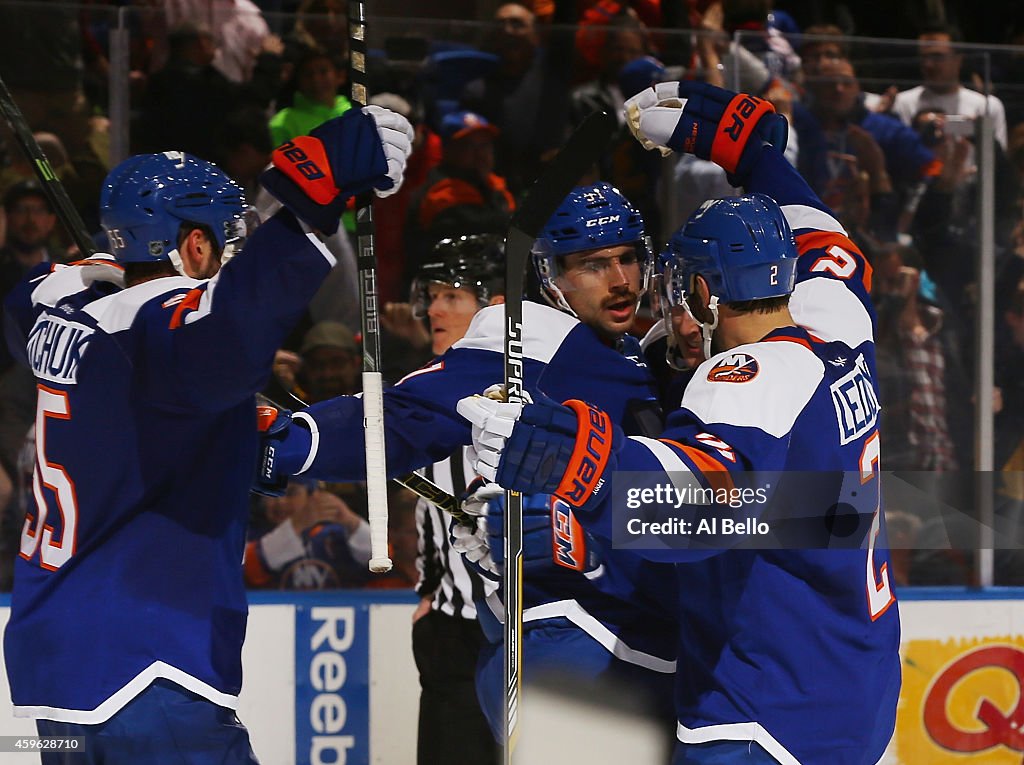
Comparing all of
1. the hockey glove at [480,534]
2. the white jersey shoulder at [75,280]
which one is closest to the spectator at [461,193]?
the hockey glove at [480,534]

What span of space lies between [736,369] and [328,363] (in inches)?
72.2

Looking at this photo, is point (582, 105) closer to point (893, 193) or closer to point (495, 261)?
point (495, 261)

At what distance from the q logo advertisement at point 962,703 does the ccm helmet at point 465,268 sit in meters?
1.31

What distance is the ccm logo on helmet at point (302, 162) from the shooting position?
186 cm

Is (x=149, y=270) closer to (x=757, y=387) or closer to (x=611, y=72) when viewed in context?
(x=757, y=387)

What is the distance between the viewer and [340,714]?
10.7 ft

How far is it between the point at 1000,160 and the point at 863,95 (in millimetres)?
399

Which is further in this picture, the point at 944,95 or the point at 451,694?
the point at 944,95

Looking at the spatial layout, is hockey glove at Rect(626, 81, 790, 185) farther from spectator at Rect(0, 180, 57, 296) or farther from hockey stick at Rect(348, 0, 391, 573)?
spectator at Rect(0, 180, 57, 296)

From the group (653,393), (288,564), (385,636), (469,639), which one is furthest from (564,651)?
(288,564)

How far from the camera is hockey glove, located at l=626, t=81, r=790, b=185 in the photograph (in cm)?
252

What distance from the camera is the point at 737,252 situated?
78.3 inches

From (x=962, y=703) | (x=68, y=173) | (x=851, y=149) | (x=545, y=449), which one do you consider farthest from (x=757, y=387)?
(x=68, y=173)

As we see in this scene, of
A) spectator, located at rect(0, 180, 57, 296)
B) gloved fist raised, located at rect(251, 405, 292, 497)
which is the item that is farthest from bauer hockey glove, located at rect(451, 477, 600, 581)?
spectator, located at rect(0, 180, 57, 296)
